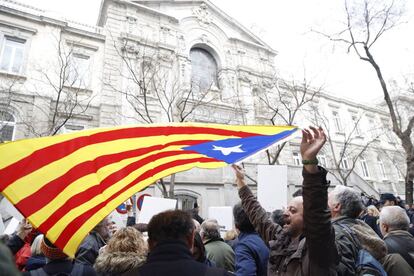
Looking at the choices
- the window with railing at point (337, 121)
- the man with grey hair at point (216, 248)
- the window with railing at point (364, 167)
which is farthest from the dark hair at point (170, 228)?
the window with railing at point (364, 167)

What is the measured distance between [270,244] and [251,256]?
66 cm

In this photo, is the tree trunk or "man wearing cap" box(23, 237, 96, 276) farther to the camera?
the tree trunk

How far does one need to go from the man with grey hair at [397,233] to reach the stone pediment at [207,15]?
17.5m

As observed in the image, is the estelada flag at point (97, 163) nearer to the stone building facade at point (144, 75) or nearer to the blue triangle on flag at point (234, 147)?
the blue triangle on flag at point (234, 147)

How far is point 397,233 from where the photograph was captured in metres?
3.10

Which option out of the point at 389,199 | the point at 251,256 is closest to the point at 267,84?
the point at 389,199

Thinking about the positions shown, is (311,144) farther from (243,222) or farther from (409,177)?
(409,177)

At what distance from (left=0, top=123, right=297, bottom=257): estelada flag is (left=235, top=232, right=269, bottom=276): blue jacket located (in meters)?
0.90

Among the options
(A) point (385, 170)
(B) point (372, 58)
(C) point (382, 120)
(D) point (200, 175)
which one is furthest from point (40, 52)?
(C) point (382, 120)

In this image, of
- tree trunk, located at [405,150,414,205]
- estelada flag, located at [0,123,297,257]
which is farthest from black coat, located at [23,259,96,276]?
tree trunk, located at [405,150,414,205]

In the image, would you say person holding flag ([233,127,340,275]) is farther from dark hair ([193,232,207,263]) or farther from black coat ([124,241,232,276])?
dark hair ([193,232,207,263])

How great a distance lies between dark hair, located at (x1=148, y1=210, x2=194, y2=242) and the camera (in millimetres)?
1734

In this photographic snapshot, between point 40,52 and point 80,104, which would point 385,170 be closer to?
point 80,104

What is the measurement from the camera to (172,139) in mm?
2676
